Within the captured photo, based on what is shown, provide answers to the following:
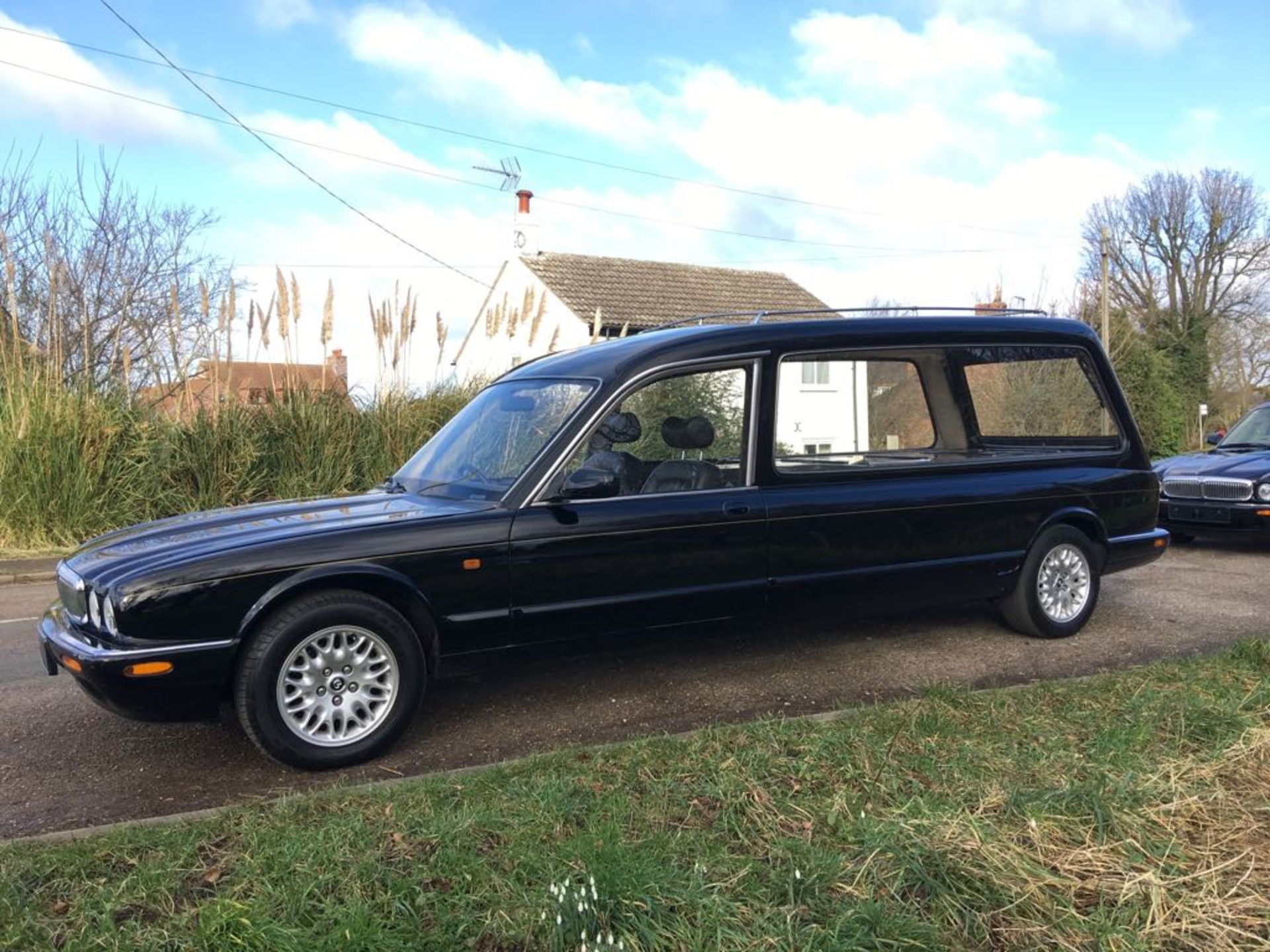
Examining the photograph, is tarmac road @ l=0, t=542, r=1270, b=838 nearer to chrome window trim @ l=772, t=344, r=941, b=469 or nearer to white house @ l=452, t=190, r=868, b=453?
chrome window trim @ l=772, t=344, r=941, b=469

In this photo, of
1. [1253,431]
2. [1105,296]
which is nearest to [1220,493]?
[1253,431]

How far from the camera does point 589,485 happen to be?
14.3ft

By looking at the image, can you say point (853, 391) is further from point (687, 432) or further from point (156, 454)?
point (156, 454)

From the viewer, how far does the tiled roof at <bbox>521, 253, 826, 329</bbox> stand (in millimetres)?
26250

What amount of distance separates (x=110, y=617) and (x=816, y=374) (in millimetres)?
3595

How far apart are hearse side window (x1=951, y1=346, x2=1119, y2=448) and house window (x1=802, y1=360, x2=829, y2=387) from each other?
114 centimetres

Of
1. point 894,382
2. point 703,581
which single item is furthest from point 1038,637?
point 703,581

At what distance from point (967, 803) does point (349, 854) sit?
1862 mm

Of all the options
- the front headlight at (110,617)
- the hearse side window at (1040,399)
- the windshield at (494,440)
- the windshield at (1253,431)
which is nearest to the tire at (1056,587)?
the hearse side window at (1040,399)

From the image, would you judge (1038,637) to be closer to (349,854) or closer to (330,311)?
(349,854)

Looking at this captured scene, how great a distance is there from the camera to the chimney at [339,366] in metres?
12.3

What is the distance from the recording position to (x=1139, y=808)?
285cm

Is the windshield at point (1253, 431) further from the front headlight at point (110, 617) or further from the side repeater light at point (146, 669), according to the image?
the front headlight at point (110, 617)

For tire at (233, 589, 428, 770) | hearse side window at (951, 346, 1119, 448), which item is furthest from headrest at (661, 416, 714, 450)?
hearse side window at (951, 346, 1119, 448)
